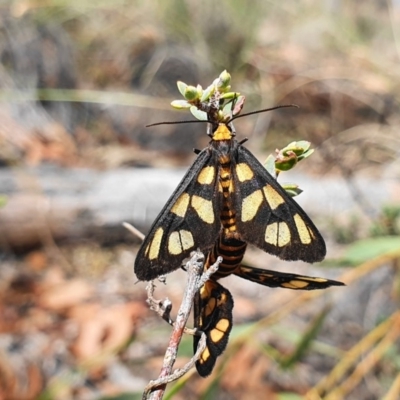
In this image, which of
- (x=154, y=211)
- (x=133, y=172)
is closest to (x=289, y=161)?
(x=154, y=211)

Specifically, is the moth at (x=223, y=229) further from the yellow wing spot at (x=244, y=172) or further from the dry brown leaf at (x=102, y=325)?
the dry brown leaf at (x=102, y=325)

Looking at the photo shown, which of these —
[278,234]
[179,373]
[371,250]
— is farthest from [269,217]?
[371,250]

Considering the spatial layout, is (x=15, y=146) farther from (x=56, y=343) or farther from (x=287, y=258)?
(x=287, y=258)

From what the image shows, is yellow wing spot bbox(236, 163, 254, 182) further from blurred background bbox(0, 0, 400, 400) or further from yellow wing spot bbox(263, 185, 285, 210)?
blurred background bbox(0, 0, 400, 400)

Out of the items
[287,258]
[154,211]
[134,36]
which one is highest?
[287,258]

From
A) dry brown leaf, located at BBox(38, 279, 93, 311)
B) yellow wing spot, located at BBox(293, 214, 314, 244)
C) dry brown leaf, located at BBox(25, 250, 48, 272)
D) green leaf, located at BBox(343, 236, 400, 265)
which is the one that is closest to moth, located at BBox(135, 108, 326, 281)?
yellow wing spot, located at BBox(293, 214, 314, 244)

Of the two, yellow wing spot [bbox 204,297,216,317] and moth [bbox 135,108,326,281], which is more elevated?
moth [bbox 135,108,326,281]
